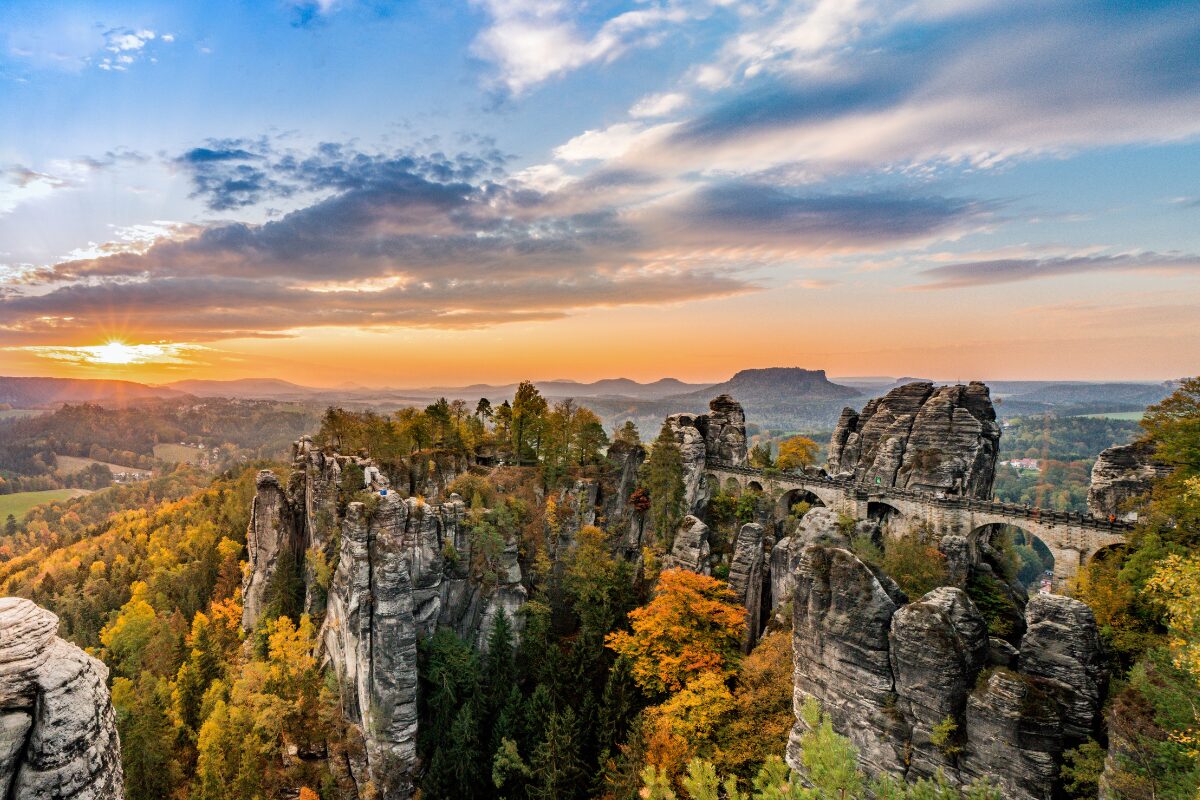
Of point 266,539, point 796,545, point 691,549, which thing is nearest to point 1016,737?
point 796,545

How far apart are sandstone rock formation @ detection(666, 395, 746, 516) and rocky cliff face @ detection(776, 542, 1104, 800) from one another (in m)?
23.6

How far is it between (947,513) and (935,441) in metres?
5.30

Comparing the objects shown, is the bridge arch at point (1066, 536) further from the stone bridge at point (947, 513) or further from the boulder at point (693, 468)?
the boulder at point (693, 468)

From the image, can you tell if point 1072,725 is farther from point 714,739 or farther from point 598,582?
point 598,582

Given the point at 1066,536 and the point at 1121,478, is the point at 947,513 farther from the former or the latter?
the point at 1121,478

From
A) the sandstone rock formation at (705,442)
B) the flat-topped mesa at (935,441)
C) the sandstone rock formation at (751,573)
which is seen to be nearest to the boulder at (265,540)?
the sandstone rock formation at (705,442)

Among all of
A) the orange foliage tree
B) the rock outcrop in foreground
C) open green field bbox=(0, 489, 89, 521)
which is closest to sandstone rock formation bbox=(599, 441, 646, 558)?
the orange foliage tree

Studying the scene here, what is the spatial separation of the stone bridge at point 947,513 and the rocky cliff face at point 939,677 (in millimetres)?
19144

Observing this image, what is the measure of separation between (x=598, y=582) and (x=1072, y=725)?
26.8m

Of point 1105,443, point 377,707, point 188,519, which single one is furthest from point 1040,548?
point 188,519

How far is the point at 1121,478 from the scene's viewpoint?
30.8m

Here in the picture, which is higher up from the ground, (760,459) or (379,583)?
(760,459)

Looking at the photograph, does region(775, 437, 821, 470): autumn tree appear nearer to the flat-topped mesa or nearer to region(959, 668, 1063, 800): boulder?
the flat-topped mesa

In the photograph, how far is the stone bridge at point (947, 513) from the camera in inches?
1241
